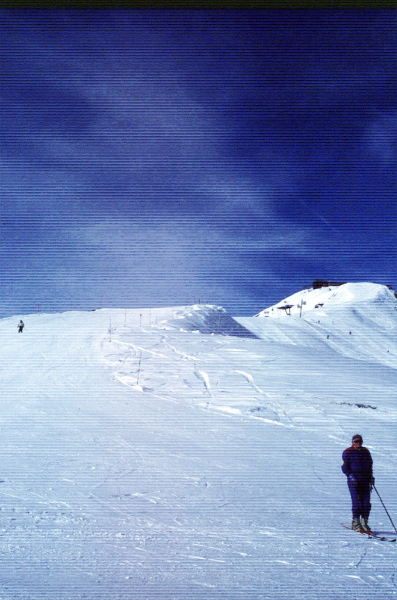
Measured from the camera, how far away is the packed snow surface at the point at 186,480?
10.1 ft

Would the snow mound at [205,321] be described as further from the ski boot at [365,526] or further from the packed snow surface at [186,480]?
the ski boot at [365,526]

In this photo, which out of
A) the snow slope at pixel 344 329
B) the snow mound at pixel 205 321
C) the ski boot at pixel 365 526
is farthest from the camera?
the snow slope at pixel 344 329

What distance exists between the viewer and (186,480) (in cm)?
507

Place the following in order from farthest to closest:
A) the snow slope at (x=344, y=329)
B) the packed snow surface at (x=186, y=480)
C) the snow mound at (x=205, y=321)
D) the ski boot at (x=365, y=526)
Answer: the snow slope at (x=344, y=329)
the snow mound at (x=205, y=321)
the ski boot at (x=365, y=526)
the packed snow surface at (x=186, y=480)

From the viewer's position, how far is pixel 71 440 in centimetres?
648

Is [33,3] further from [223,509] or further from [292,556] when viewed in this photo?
[292,556]

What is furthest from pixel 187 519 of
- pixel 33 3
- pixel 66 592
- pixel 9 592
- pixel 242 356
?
pixel 242 356

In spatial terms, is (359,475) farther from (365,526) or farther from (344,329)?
(344,329)

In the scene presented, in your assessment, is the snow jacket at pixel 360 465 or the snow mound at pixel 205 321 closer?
the snow jacket at pixel 360 465

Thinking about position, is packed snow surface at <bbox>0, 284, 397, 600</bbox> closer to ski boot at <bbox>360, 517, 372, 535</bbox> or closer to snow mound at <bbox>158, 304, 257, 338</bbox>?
ski boot at <bbox>360, 517, 372, 535</bbox>

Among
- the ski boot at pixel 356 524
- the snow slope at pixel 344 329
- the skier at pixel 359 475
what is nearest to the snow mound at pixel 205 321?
the snow slope at pixel 344 329

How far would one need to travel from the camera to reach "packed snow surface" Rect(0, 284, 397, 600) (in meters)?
3.07

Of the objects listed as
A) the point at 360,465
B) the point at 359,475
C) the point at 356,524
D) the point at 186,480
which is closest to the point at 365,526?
the point at 356,524

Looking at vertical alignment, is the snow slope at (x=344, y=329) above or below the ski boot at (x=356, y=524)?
above
